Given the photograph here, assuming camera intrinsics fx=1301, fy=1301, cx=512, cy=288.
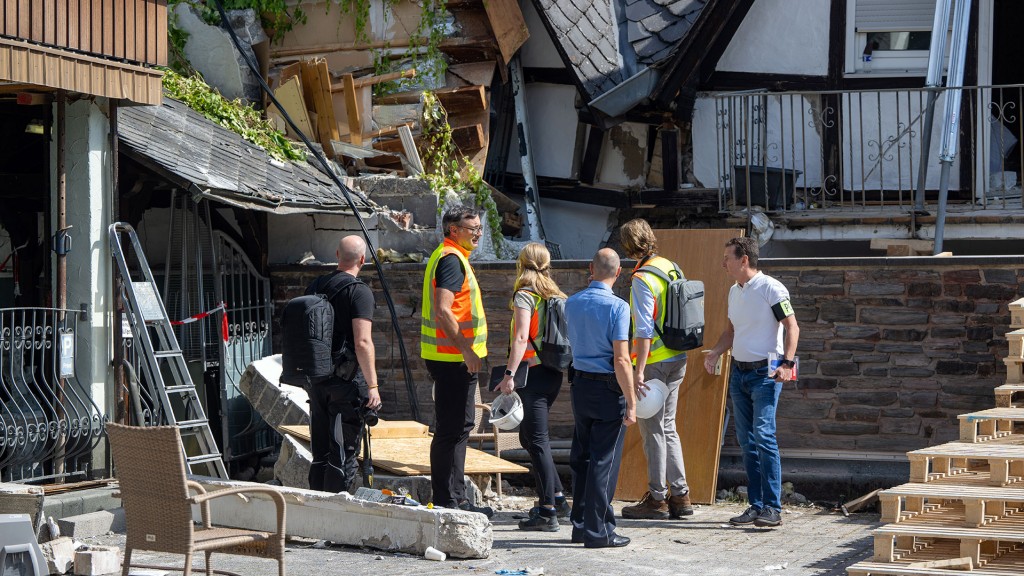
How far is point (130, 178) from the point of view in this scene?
9852 mm

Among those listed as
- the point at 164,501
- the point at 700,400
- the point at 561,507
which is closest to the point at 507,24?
the point at 700,400

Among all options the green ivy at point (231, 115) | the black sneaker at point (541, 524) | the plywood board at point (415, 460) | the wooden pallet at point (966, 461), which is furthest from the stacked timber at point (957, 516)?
the green ivy at point (231, 115)

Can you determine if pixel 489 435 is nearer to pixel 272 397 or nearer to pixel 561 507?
pixel 561 507

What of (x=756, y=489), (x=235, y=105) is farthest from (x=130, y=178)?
(x=756, y=489)

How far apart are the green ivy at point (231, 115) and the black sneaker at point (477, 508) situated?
13.3 feet

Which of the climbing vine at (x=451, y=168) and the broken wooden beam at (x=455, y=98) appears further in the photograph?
the broken wooden beam at (x=455, y=98)

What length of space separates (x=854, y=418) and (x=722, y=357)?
1.14 meters

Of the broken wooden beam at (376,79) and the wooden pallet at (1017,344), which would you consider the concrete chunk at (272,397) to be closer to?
the broken wooden beam at (376,79)

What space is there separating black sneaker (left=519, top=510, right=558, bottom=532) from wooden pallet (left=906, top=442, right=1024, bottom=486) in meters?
2.24

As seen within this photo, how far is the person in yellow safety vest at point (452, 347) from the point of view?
305 inches

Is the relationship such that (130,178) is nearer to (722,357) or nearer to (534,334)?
(534,334)

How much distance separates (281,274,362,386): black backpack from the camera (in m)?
7.76

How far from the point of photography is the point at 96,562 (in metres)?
6.83

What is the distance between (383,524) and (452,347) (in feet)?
3.64
